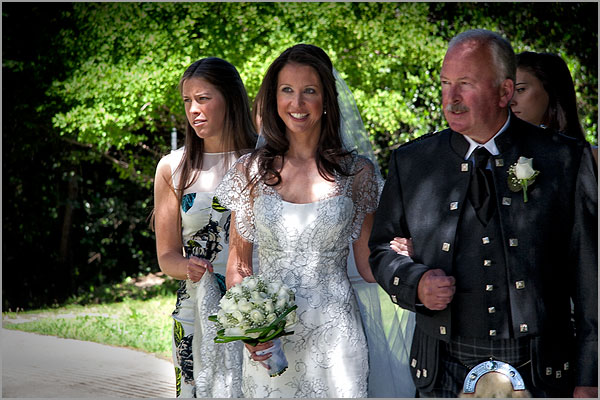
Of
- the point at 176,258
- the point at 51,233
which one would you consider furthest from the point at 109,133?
the point at 176,258

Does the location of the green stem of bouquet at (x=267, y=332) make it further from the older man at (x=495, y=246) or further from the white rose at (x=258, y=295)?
the older man at (x=495, y=246)

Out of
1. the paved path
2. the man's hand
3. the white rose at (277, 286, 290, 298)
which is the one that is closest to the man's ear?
the man's hand

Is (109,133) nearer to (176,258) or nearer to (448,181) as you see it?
(176,258)

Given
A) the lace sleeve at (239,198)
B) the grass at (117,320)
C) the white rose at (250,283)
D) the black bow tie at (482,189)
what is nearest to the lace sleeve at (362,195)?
the lace sleeve at (239,198)

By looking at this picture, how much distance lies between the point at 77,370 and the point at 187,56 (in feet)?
16.1

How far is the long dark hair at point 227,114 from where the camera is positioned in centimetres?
470

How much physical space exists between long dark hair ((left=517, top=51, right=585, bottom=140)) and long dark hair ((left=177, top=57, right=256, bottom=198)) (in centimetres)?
166

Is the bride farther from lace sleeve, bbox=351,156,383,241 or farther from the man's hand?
the man's hand

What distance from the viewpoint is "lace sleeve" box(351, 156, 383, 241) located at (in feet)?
12.2

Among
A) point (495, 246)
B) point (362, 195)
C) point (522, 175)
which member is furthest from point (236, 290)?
point (522, 175)

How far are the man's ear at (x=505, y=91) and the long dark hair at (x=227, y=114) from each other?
210cm

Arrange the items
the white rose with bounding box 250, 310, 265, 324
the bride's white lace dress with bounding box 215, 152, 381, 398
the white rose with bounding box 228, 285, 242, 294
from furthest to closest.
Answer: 1. the bride's white lace dress with bounding box 215, 152, 381, 398
2. the white rose with bounding box 228, 285, 242, 294
3. the white rose with bounding box 250, 310, 265, 324

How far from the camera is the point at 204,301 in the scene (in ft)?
14.5

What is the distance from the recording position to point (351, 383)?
3.52 m
